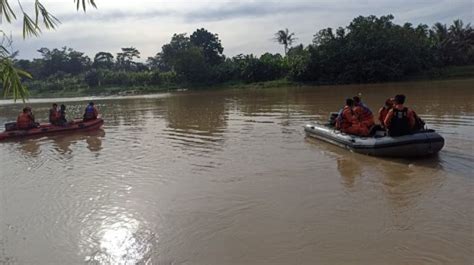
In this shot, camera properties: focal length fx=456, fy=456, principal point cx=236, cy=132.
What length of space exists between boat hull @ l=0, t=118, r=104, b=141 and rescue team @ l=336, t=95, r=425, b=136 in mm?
8737

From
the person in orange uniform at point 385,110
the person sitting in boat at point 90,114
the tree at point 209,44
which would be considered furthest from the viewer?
the tree at point 209,44

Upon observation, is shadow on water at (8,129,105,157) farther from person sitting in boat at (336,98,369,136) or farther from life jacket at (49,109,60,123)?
person sitting in boat at (336,98,369,136)

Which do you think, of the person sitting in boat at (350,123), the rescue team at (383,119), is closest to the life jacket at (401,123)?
the rescue team at (383,119)

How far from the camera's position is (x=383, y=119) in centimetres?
934

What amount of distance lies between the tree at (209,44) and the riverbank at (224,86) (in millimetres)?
8577

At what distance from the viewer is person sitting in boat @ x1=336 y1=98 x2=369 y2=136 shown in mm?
9609

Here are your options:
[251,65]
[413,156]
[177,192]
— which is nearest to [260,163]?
[177,192]

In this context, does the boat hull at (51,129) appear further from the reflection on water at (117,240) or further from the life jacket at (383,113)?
the life jacket at (383,113)

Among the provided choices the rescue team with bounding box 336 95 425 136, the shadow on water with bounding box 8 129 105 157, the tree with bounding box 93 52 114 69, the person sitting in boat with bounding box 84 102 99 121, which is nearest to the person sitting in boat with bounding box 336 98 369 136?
the rescue team with bounding box 336 95 425 136

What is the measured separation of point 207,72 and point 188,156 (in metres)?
39.9

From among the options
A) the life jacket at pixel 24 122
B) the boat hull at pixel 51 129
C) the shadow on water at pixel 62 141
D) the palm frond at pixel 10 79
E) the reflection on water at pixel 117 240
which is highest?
the palm frond at pixel 10 79

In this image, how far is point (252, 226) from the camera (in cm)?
549

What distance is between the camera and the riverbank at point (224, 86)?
39344 millimetres

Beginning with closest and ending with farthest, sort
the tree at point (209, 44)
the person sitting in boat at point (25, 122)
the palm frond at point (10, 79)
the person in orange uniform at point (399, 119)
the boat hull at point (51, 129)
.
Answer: the palm frond at point (10, 79) → the person in orange uniform at point (399, 119) → the boat hull at point (51, 129) → the person sitting in boat at point (25, 122) → the tree at point (209, 44)
